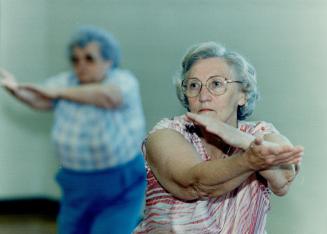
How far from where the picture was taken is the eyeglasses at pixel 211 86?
1722 mm

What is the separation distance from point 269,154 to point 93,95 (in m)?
0.38

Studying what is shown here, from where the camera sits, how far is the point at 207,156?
180 cm

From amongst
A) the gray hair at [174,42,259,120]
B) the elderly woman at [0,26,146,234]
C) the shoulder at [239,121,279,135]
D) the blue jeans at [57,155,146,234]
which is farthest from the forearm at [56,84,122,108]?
the shoulder at [239,121,279,135]

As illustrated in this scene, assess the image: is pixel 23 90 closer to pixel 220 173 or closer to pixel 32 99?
pixel 32 99

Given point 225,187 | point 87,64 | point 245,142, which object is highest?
point 87,64

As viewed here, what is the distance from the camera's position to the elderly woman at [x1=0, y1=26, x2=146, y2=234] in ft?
5.15

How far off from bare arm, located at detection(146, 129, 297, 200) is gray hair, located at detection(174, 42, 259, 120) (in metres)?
0.13

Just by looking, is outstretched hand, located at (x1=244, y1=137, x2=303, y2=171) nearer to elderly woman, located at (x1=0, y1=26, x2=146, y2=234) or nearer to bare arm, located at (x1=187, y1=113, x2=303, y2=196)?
bare arm, located at (x1=187, y1=113, x2=303, y2=196)

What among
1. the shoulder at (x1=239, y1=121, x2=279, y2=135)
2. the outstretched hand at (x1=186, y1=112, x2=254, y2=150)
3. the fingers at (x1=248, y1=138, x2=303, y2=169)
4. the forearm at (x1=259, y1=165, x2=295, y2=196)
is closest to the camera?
the fingers at (x1=248, y1=138, x2=303, y2=169)

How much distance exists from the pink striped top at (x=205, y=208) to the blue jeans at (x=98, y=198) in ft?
0.31

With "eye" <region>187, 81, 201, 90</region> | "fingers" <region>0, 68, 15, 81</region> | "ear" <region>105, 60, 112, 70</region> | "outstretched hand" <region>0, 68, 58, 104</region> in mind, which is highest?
"ear" <region>105, 60, 112, 70</region>

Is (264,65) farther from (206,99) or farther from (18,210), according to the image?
(18,210)

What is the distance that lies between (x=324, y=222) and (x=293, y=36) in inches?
23.4

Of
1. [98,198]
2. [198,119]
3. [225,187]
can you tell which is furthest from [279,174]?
[98,198]
